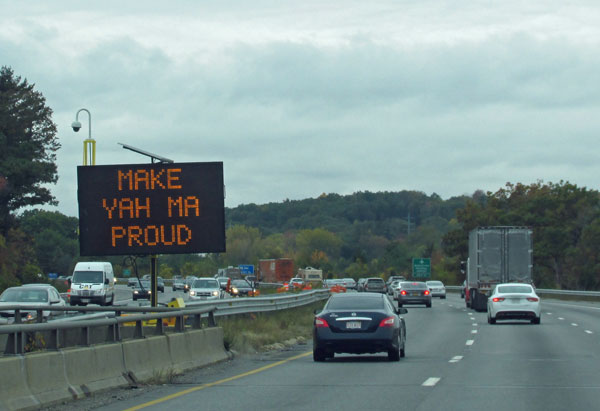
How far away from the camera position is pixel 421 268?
107 meters

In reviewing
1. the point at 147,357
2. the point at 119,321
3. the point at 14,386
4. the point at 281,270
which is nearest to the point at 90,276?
the point at 147,357

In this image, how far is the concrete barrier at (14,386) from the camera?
11.1 meters

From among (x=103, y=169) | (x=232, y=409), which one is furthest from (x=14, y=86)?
(x=232, y=409)

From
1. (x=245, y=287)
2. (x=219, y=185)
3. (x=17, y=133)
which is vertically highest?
(x=17, y=133)

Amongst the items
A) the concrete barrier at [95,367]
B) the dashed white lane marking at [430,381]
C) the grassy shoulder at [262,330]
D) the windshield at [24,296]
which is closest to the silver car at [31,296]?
the windshield at [24,296]

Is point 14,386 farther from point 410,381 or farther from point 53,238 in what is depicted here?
point 53,238

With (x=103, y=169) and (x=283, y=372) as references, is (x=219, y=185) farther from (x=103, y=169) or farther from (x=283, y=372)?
(x=283, y=372)

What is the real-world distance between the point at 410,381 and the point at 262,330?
12715mm

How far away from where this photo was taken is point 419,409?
12.3 metres

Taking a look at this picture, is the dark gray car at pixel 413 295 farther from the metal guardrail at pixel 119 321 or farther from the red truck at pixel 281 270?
the red truck at pixel 281 270

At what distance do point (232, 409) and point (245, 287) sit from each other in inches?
2629

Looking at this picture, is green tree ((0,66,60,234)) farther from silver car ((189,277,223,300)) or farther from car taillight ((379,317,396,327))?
car taillight ((379,317,396,327))

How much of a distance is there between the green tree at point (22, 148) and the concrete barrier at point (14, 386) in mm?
62622

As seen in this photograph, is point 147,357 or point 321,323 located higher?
point 321,323
